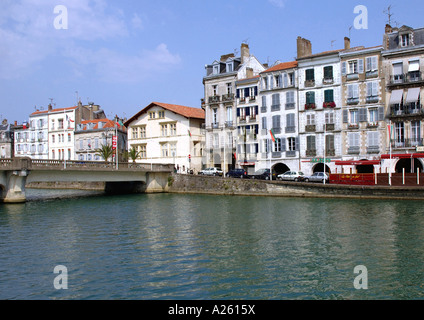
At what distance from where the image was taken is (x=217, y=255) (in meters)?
20.1

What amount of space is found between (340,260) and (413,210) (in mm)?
18815

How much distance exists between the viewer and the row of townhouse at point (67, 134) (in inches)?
3546

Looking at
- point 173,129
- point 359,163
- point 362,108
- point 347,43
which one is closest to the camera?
point 359,163

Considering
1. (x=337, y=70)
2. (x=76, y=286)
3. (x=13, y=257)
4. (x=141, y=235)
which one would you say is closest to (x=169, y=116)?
(x=337, y=70)

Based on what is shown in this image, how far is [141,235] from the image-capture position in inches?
1017

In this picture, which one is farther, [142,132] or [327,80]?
[142,132]

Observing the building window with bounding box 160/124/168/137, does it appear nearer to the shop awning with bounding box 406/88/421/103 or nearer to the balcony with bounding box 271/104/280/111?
the balcony with bounding box 271/104/280/111

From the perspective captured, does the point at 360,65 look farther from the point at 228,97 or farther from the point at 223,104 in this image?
the point at 223,104

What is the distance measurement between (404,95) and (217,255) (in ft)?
132

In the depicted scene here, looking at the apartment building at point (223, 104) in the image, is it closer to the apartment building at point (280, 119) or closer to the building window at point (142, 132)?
the apartment building at point (280, 119)

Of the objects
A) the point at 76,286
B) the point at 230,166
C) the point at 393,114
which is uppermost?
the point at 393,114

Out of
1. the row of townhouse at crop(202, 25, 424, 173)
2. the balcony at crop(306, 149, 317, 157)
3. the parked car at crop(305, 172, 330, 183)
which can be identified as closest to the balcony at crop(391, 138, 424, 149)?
the row of townhouse at crop(202, 25, 424, 173)

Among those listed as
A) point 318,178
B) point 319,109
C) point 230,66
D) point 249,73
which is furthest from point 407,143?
point 230,66

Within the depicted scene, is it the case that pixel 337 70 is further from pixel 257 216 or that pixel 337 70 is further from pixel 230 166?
pixel 257 216
